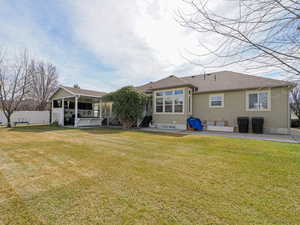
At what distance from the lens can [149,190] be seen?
2600 millimetres

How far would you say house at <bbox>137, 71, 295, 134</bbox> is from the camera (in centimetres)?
981

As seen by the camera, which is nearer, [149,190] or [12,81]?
[149,190]

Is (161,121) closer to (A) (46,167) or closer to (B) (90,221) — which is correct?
(A) (46,167)

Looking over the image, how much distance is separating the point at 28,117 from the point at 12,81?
6432 mm

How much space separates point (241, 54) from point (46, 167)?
4998 mm

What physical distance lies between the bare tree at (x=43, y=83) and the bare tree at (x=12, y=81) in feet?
35.4

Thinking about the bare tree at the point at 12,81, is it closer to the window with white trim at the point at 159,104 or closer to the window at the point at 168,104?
the window with white trim at the point at 159,104

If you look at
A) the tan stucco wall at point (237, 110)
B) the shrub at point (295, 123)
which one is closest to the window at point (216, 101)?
the tan stucco wall at point (237, 110)

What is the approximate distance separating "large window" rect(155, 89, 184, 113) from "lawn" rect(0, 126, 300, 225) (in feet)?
27.1

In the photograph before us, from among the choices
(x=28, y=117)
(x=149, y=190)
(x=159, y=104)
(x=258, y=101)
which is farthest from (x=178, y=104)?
(x=28, y=117)

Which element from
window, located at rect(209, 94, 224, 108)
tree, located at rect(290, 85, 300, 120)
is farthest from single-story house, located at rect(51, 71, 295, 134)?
tree, located at rect(290, 85, 300, 120)

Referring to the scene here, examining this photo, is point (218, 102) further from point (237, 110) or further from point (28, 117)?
point (28, 117)

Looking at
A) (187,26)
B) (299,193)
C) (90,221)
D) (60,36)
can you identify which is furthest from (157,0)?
(60,36)

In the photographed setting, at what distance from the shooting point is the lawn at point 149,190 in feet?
6.23
